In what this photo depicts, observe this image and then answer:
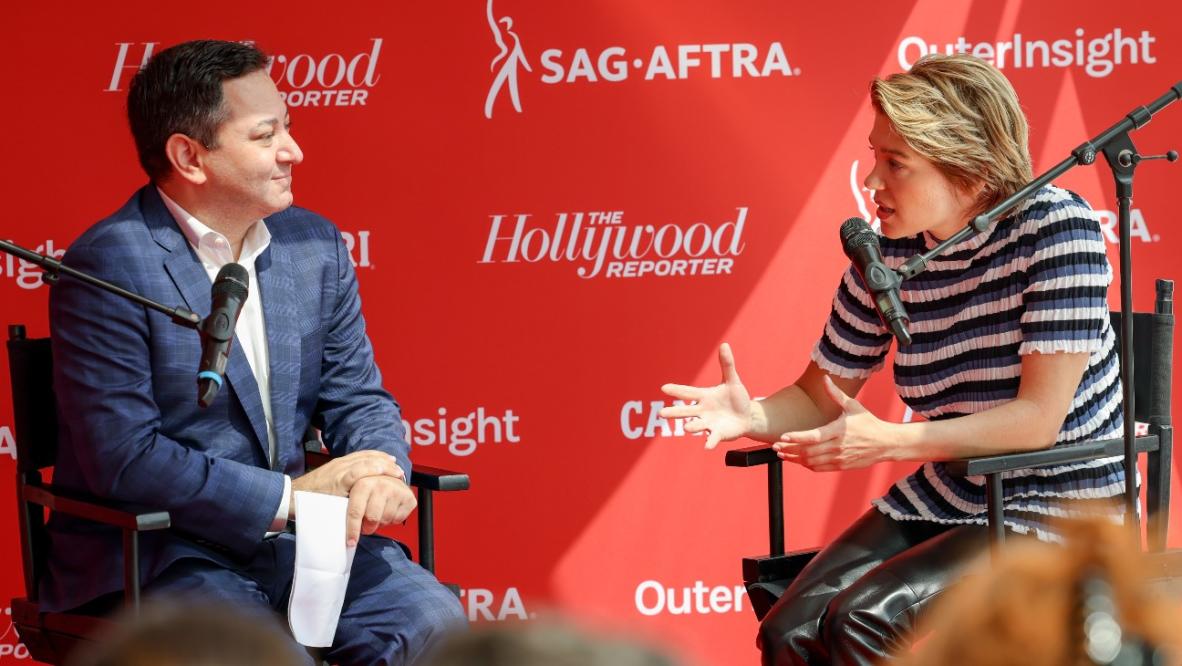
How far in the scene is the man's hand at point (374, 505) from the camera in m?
2.65

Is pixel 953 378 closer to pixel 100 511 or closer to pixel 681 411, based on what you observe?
pixel 681 411

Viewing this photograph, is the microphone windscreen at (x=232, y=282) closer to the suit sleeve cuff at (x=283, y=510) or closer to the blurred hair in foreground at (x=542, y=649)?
the suit sleeve cuff at (x=283, y=510)

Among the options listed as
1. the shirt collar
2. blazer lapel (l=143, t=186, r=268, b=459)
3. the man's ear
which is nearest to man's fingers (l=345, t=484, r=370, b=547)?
blazer lapel (l=143, t=186, r=268, b=459)

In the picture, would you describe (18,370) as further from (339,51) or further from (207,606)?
(207,606)

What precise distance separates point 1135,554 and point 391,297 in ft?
10.8

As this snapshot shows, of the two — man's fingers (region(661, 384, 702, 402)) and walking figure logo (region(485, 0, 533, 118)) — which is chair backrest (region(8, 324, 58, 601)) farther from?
walking figure logo (region(485, 0, 533, 118))

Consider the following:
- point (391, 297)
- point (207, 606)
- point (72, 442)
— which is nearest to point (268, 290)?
point (72, 442)

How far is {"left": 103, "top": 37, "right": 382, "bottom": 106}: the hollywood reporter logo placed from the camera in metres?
4.01

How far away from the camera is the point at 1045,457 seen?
262 cm

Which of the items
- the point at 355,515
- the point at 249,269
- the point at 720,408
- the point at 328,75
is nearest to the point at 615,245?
the point at 328,75

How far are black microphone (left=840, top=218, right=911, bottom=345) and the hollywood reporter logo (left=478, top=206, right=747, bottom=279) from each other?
156 centimetres

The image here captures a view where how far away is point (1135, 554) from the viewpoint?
912mm

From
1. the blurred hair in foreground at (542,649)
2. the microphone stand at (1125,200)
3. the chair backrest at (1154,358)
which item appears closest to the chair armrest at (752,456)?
the microphone stand at (1125,200)

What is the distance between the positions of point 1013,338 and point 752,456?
58 centimetres
